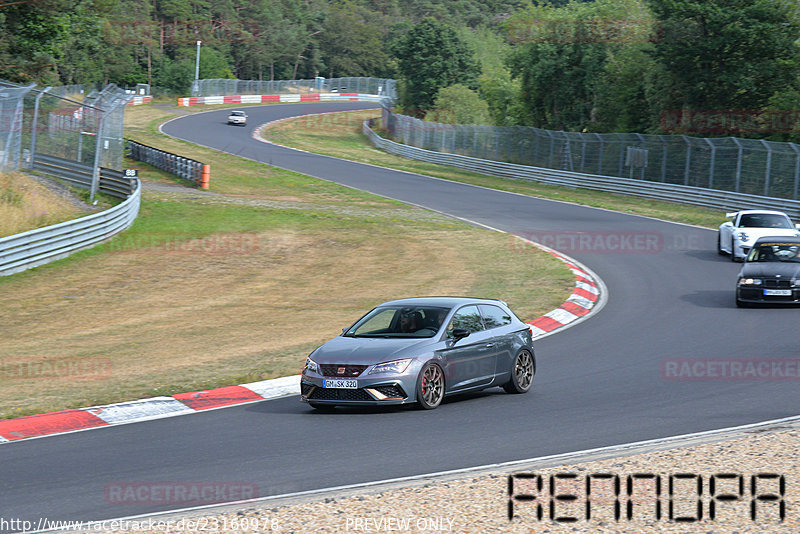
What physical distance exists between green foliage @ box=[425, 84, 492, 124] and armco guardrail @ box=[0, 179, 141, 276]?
5002 cm

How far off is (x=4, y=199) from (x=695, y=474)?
924 inches

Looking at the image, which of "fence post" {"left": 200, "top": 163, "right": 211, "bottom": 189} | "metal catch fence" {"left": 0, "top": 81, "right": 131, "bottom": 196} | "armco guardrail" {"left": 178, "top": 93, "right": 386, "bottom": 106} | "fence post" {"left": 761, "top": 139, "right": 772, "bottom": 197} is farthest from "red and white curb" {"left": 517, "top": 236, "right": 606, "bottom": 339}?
"armco guardrail" {"left": 178, "top": 93, "right": 386, "bottom": 106}

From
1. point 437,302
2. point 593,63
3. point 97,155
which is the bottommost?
point 437,302

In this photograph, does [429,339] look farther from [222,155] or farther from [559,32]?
[559,32]

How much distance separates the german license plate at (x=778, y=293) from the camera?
19766 mm

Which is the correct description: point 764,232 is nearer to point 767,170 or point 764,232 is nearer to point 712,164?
point 767,170

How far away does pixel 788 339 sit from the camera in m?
16.0

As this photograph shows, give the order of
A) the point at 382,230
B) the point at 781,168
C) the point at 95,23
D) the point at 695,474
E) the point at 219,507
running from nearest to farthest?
the point at 219,507 → the point at 695,474 → the point at 382,230 → the point at 781,168 → the point at 95,23

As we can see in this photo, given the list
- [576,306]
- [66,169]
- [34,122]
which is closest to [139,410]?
[576,306]

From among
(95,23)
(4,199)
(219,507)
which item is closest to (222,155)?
(95,23)

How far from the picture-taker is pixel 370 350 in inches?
443

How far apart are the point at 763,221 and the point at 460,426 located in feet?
63.8

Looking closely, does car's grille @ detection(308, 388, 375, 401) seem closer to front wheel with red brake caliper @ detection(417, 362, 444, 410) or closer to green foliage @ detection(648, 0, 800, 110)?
front wheel with red brake caliper @ detection(417, 362, 444, 410)

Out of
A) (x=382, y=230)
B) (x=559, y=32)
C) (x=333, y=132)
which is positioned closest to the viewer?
(x=382, y=230)
